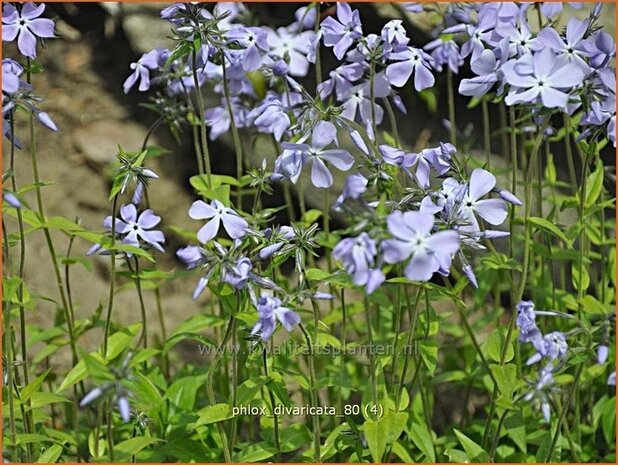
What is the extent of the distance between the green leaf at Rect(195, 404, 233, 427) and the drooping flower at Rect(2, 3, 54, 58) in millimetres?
1288

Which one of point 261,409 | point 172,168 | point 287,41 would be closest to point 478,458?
point 261,409

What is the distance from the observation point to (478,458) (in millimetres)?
2918

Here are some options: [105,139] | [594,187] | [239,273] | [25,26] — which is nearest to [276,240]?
[239,273]

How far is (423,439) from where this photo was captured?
3191 mm

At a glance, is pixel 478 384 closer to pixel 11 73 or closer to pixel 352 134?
pixel 352 134

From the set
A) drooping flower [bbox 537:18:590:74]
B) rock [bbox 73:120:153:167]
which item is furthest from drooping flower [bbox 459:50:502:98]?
rock [bbox 73:120:153:167]

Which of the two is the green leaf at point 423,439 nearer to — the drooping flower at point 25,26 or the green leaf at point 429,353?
the green leaf at point 429,353

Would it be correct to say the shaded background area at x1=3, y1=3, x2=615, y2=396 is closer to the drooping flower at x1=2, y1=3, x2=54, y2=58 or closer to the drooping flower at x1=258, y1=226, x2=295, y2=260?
the drooping flower at x1=2, y1=3, x2=54, y2=58

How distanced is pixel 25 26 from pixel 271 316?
1.39 m

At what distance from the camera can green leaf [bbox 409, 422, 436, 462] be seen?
315 centimetres

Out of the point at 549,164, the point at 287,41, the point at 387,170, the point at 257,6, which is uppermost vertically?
the point at 257,6

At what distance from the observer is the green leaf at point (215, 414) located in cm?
265

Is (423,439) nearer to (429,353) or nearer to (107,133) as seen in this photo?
(429,353)

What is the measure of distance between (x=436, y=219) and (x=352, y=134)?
0.41 metres
